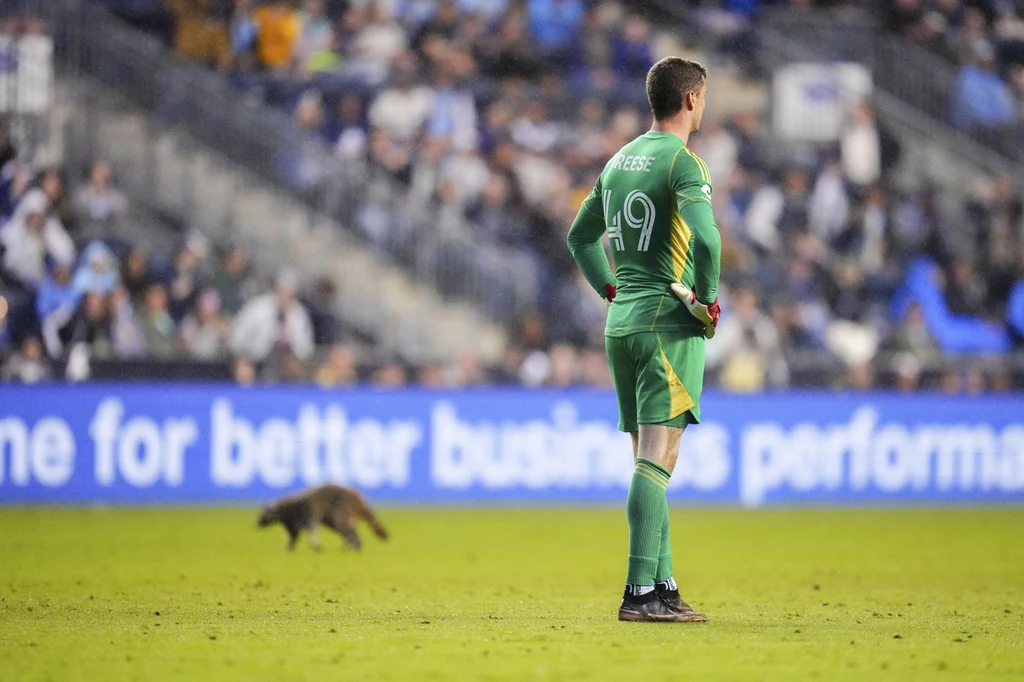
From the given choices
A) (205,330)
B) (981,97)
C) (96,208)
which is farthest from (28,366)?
(981,97)

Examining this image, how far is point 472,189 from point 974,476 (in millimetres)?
7546

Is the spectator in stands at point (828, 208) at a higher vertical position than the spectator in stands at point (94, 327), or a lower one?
higher

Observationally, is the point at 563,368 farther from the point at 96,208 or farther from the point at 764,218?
the point at 96,208

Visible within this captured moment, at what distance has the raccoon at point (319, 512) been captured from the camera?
43.1 feet

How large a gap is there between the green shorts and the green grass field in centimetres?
101

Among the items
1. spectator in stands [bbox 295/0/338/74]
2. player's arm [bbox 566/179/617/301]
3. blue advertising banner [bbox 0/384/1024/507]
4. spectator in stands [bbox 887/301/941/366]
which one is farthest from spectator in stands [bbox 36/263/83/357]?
player's arm [bbox 566/179/617/301]

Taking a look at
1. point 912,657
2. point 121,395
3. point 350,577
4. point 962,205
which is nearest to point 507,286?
point 121,395

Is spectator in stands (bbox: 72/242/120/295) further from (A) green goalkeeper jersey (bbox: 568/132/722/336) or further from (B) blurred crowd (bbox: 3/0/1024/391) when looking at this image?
(A) green goalkeeper jersey (bbox: 568/132/722/336)

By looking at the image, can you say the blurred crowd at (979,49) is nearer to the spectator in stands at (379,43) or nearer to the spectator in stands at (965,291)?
the spectator in stands at (965,291)

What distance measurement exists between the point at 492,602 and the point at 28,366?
10519mm

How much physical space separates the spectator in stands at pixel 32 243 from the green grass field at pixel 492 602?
3.20 meters

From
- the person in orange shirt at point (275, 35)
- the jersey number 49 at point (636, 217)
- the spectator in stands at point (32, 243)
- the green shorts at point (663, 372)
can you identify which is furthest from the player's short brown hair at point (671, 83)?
the person in orange shirt at point (275, 35)

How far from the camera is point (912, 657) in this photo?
21.7ft

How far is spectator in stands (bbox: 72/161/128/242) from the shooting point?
64.6 feet
